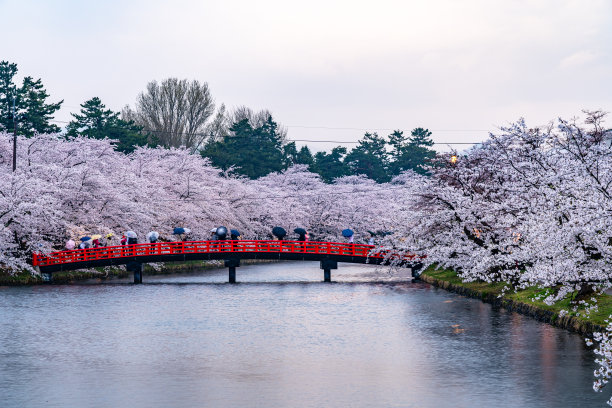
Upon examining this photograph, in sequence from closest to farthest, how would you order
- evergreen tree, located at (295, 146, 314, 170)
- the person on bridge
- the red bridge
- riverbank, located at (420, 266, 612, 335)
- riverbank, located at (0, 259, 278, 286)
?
riverbank, located at (420, 266, 612, 335), riverbank, located at (0, 259, 278, 286), the red bridge, the person on bridge, evergreen tree, located at (295, 146, 314, 170)

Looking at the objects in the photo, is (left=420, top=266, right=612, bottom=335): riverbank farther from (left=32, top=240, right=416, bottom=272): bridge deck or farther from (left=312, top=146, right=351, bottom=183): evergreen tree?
(left=312, top=146, right=351, bottom=183): evergreen tree

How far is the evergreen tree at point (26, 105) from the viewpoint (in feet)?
234

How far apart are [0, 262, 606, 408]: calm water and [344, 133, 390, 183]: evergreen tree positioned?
7114cm

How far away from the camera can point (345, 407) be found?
1755cm

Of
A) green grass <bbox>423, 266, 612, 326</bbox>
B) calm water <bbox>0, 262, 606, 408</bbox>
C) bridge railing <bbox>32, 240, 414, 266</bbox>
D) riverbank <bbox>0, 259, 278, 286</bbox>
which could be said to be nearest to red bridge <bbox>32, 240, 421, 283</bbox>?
bridge railing <bbox>32, 240, 414, 266</bbox>

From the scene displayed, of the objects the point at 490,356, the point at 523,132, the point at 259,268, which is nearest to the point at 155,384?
the point at 490,356

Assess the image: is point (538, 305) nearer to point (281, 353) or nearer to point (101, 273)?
point (281, 353)

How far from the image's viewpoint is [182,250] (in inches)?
1955

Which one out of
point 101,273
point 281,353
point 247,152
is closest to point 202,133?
point 247,152

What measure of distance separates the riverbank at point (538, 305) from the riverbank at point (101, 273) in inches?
868

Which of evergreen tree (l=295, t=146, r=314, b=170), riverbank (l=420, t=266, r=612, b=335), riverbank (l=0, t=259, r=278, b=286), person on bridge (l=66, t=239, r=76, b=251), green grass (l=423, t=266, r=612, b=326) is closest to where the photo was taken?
riverbank (l=420, t=266, r=612, b=335)

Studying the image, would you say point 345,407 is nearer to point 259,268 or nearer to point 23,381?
point 23,381

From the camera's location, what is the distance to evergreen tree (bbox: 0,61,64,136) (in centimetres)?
7144

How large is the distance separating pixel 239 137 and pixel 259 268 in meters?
32.3
